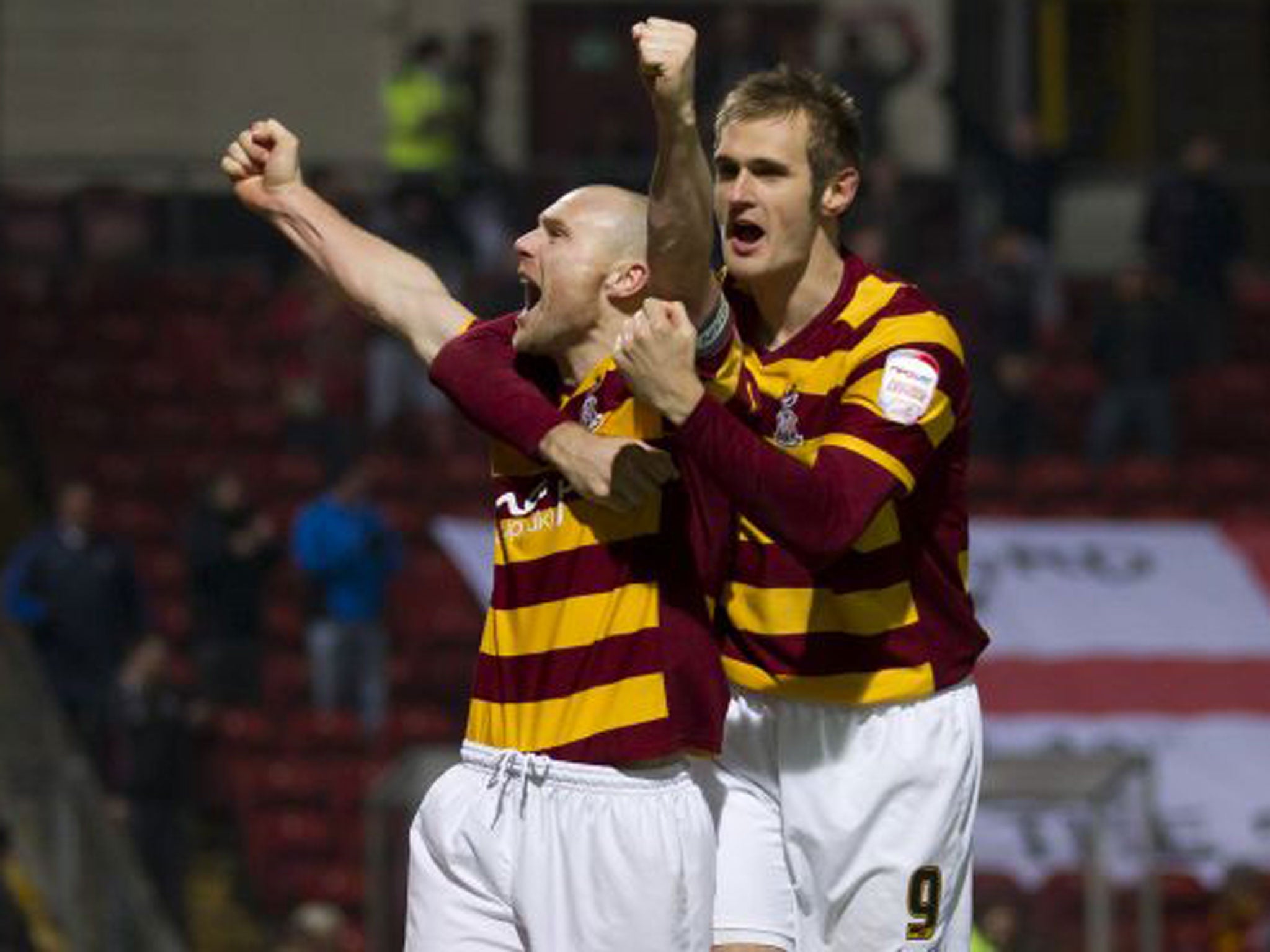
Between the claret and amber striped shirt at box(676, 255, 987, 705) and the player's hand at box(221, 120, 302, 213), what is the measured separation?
2.79 feet

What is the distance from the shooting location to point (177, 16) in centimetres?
2345

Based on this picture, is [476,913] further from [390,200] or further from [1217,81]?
[1217,81]

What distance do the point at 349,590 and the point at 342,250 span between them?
1076 centimetres

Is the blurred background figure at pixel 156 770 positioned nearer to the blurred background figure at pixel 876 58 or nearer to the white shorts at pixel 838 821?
the blurred background figure at pixel 876 58

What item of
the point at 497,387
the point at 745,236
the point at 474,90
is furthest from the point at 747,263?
the point at 474,90

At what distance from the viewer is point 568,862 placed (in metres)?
5.97

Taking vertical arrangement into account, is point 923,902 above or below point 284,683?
above

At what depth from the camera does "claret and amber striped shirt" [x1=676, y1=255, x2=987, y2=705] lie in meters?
6.05

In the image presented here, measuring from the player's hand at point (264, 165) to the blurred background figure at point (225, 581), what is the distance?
10656 millimetres

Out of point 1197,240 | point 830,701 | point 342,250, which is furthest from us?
point 1197,240

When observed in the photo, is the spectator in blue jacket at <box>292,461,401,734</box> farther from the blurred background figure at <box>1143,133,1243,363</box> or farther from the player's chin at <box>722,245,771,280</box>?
the player's chin at <box>722,245,771,280</box>

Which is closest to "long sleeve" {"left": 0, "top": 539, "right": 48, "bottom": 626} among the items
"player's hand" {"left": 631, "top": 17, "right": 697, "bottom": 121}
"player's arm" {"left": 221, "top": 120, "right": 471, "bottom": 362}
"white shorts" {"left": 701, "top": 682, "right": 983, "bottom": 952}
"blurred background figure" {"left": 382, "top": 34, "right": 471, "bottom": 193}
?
"blurred background figure" {"left": 382, "top": 34, "right": 471, "bottom": 193}

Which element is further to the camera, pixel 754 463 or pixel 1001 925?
pixel 1001 925

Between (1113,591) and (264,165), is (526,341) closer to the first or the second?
(264,165)
